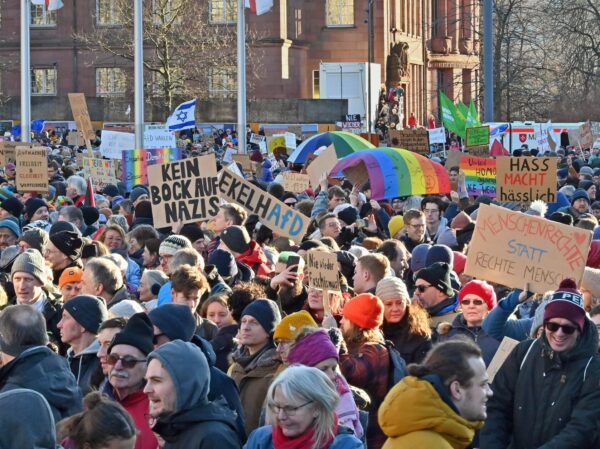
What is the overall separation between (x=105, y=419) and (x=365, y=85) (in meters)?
48.5

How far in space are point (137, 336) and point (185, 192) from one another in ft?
22.6

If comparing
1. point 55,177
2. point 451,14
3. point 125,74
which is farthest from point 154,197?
point 451,14

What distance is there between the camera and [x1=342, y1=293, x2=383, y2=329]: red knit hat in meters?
7.50

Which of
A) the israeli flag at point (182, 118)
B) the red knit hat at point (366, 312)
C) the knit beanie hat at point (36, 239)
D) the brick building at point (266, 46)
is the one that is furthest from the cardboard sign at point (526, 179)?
the brick building at point (266, 46)

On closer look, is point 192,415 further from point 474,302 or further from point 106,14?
point 106,14

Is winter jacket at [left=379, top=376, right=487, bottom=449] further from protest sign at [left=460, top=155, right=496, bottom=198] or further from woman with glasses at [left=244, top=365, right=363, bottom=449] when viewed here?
protest sign at [left=460, top=155, right=496, bottom=198]

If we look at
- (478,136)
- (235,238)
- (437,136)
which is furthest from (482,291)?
(437,136)

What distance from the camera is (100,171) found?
68.9 ft

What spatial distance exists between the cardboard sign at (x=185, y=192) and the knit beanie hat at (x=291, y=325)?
636 centimetres

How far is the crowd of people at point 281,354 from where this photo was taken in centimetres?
544

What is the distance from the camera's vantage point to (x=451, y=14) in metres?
78.0

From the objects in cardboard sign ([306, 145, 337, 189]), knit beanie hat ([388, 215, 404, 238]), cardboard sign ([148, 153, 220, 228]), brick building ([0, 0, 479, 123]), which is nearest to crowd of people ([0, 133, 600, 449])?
cardboard sign ([148, 153, 220, 228])

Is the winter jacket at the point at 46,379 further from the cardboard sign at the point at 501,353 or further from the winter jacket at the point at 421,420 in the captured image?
the cardboard sign at the point at 501,353

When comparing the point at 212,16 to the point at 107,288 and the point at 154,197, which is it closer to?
the point at 154,197
